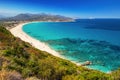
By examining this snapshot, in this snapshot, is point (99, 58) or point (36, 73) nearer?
point (36, 73)

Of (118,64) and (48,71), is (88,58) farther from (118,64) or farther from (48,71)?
(48,71)

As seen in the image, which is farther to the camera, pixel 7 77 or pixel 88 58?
pixel 88 58

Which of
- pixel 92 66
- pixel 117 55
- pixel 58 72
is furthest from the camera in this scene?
pixel 117 55

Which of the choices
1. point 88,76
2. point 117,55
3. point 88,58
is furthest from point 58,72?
point 117,55

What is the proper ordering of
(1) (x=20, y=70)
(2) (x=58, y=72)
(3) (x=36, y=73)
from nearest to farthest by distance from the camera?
1. (1) (x=20, y=70)
2. (3) (x=36, y=73)
3. (2) (x=58, y=72)

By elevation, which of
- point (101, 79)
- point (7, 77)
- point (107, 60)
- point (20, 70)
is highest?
point (7, 77)

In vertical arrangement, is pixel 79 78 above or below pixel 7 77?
below

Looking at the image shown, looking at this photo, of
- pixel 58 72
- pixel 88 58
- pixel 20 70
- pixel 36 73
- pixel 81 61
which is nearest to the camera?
pixel 20 70

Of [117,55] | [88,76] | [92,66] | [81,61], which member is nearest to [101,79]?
[88,76]

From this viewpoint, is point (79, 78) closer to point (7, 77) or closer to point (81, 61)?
point (7, 77)
